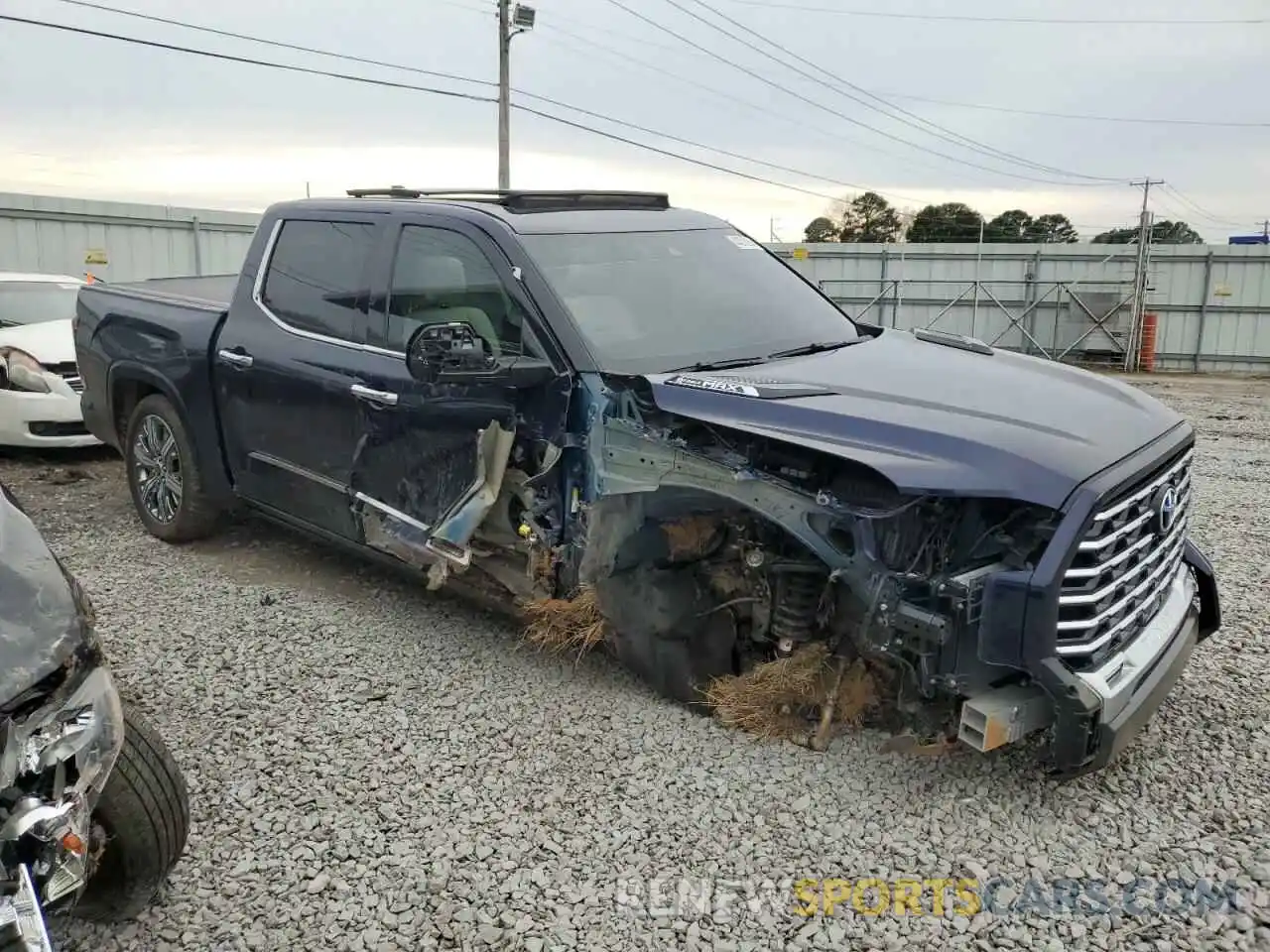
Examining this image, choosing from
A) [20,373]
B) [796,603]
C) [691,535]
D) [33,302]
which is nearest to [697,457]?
[691,535]

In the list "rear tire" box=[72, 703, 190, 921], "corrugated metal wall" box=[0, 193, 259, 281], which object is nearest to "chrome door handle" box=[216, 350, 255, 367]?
"rear tire" box=[72, 703, 190, 921]

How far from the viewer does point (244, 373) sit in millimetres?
5184

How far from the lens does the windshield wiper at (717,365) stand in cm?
381

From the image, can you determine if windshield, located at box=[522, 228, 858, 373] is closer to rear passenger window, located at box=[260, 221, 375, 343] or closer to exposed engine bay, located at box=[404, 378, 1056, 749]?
exposed engine bay, located at box=[404, 378, 1056, 749]

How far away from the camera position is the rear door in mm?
4672

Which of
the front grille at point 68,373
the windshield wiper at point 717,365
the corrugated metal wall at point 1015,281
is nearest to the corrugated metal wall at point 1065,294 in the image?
the corrugated metal wall at point 1015,281

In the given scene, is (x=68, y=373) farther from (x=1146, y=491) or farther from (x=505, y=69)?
(x=505, y=69)

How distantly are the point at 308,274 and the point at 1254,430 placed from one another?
1069 centimetres

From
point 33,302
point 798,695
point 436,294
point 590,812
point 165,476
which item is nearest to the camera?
point 590,812

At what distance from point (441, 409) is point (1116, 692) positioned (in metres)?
2.64

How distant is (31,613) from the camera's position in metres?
2.21

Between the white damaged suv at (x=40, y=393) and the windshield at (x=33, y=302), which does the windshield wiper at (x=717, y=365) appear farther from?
the windshield at (x=33, y=302)

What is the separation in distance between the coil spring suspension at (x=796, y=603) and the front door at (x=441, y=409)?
1041 mm

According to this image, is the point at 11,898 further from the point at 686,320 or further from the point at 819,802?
the point at 686,320
